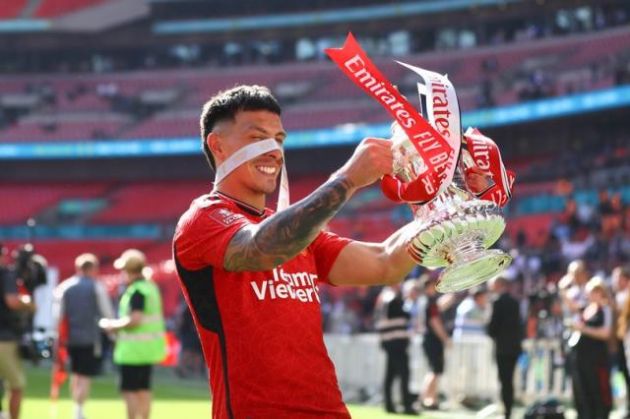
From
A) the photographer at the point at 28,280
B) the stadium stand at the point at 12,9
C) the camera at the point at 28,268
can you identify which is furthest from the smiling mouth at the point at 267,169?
the stadium stand at the point at 12,9

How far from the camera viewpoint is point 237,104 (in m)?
4.27

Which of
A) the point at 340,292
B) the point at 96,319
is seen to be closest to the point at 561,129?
the point at 340,292

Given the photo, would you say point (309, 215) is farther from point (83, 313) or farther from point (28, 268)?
point (83, 313)

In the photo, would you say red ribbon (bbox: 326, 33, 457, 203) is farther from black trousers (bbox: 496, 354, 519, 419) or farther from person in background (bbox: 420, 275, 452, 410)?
person in background (bbox: 420, 275, 452, 410)

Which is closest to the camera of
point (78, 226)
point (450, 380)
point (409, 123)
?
point (409, 123)

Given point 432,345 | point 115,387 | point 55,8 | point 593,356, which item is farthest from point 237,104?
point 55,8

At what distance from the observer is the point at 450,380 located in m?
19.2

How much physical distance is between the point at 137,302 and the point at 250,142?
874 centimetres

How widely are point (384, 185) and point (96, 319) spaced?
37.9 ft

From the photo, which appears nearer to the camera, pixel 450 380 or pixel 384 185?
pixel 384 185

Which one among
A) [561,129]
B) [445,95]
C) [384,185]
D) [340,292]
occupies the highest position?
[445,95]

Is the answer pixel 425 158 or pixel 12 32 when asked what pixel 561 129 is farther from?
pixel 425 158

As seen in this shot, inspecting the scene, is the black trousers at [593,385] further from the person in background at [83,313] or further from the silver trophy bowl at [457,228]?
the silver trophy bowl at [457,228]

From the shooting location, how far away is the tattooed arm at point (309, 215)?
379cm
